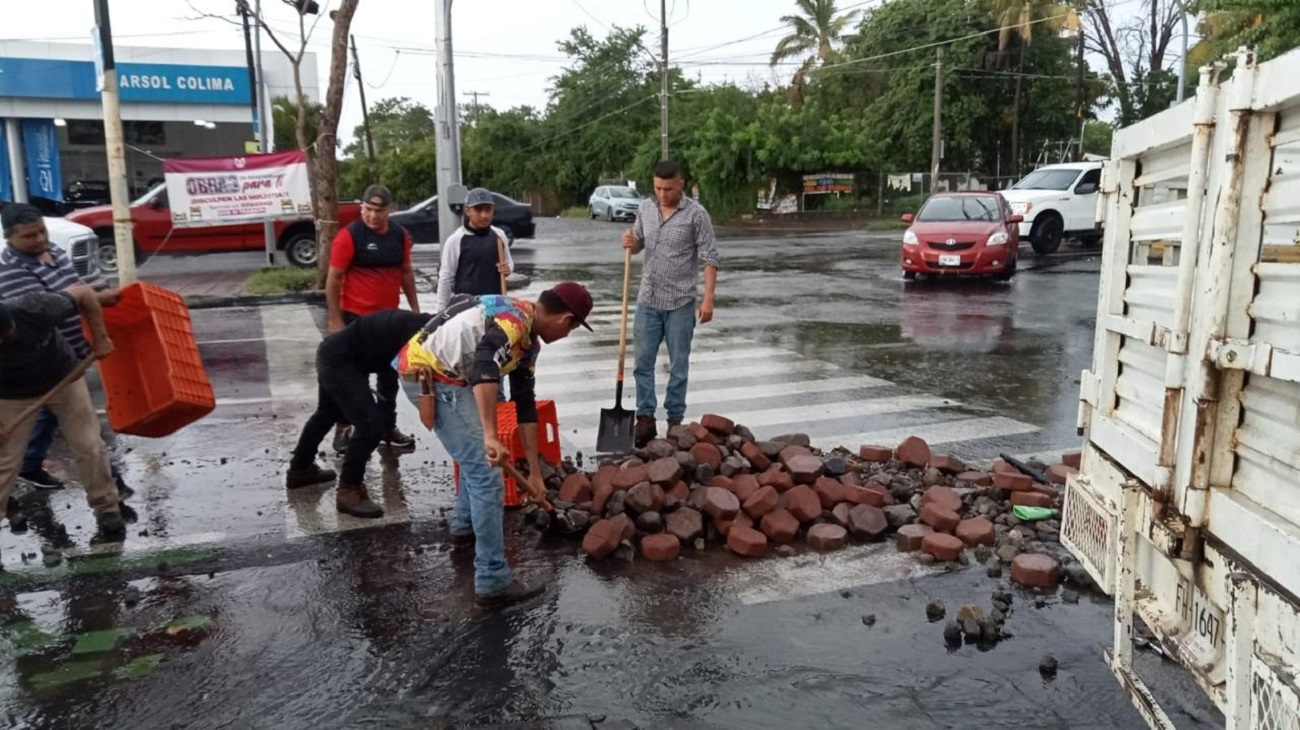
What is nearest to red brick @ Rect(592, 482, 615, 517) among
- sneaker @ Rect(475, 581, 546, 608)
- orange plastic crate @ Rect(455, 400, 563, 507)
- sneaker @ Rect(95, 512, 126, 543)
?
orange plastic crate @ Rect(455, 400, 563, 507)

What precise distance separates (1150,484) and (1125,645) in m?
0.50

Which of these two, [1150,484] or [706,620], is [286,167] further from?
[1150,484]

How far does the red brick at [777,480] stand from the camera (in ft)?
17.1

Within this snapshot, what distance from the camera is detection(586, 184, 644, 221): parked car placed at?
40094 millimetres

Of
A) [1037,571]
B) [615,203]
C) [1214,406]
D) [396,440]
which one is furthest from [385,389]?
[615,203]

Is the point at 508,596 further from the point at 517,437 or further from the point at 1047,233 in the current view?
the point at 1047,233

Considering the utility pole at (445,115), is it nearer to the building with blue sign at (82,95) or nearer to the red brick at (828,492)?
the red brick at (828,492)

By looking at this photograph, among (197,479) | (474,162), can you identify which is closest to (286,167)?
(197,479)

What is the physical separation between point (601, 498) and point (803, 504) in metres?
1.05

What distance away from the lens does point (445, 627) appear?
4039mm

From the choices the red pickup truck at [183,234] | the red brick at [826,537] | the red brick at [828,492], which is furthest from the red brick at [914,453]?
the red pickup truck at [183,234]

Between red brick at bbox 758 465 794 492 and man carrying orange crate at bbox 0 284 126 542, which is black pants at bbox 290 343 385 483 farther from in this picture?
red brick at bbox 758 465 794 492

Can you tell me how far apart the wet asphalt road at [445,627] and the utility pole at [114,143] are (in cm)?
532

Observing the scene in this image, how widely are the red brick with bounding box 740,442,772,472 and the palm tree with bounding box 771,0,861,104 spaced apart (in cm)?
4419
